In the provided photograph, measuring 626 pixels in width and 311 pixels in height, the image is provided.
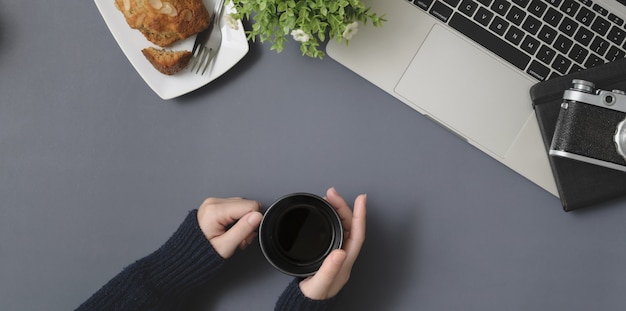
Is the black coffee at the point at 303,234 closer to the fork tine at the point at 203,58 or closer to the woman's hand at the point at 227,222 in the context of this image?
the woman's hand at the point at 227,222

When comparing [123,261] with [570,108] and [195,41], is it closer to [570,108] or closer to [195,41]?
[195,41]

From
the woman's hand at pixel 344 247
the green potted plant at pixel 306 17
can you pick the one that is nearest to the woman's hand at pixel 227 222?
the woman's hand at pixel 344 247

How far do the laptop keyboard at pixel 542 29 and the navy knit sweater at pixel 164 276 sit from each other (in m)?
0.44

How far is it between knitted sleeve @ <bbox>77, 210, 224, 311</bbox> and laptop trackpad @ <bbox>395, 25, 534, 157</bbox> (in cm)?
36

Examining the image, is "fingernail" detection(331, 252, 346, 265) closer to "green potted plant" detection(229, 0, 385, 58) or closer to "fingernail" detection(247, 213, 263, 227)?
"fingernail" detection(247, 213, 263, 227)

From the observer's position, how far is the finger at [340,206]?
782mm

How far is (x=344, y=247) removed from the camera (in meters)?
0.78

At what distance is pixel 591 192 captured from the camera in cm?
80

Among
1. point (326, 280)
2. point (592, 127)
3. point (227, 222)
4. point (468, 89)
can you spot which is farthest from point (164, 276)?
point (592, 127)

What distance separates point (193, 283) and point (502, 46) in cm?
55

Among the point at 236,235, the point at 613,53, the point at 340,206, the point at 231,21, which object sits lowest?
the point at 236,235

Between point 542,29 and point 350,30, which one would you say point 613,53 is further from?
point 350,30

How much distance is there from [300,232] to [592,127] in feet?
1.38

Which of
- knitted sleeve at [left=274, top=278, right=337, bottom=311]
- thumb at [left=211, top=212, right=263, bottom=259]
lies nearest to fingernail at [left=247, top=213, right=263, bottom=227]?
thumb at [left=211, top=212, right=263, bottom=259]
